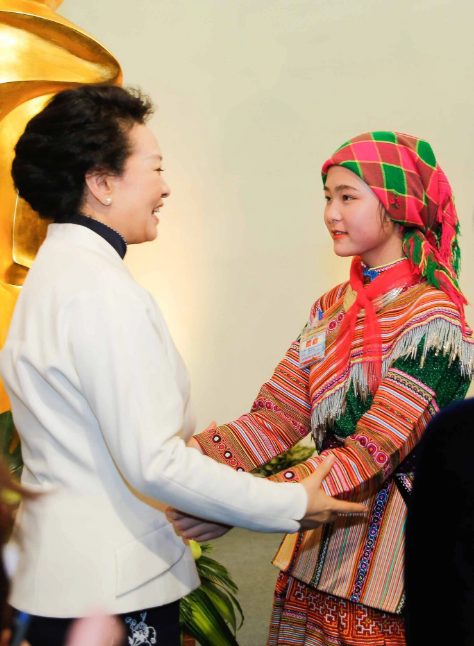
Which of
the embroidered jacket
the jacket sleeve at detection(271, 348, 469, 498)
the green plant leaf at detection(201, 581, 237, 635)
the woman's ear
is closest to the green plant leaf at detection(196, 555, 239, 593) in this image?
the green plant leaf at detection(201, 581, 237, 635)

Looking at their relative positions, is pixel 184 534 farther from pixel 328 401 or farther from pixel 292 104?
pixel 292 104

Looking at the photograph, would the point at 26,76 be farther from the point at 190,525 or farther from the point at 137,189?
the point at 190,525

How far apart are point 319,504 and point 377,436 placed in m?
0.21

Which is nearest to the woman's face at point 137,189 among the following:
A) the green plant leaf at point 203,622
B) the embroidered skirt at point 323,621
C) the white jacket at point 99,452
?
the white jacket at point 99,452

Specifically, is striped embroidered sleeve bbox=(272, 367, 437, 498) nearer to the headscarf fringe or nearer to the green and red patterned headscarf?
the headscarf fringe

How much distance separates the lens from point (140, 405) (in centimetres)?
123

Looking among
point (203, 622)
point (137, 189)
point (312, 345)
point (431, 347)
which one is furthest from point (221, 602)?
point (137, 189)

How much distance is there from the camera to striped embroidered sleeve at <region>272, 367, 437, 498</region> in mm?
1535

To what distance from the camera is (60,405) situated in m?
1.29

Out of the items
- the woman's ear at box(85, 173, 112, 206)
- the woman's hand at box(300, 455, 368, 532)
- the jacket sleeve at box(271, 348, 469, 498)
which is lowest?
the woman's hand at box(300, 455, 368, 532)

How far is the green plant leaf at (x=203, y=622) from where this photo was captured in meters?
2.36

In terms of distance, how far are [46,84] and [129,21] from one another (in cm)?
174

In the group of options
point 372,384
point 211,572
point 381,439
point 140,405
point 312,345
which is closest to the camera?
point 140,405

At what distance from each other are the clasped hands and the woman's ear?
0.61 m
